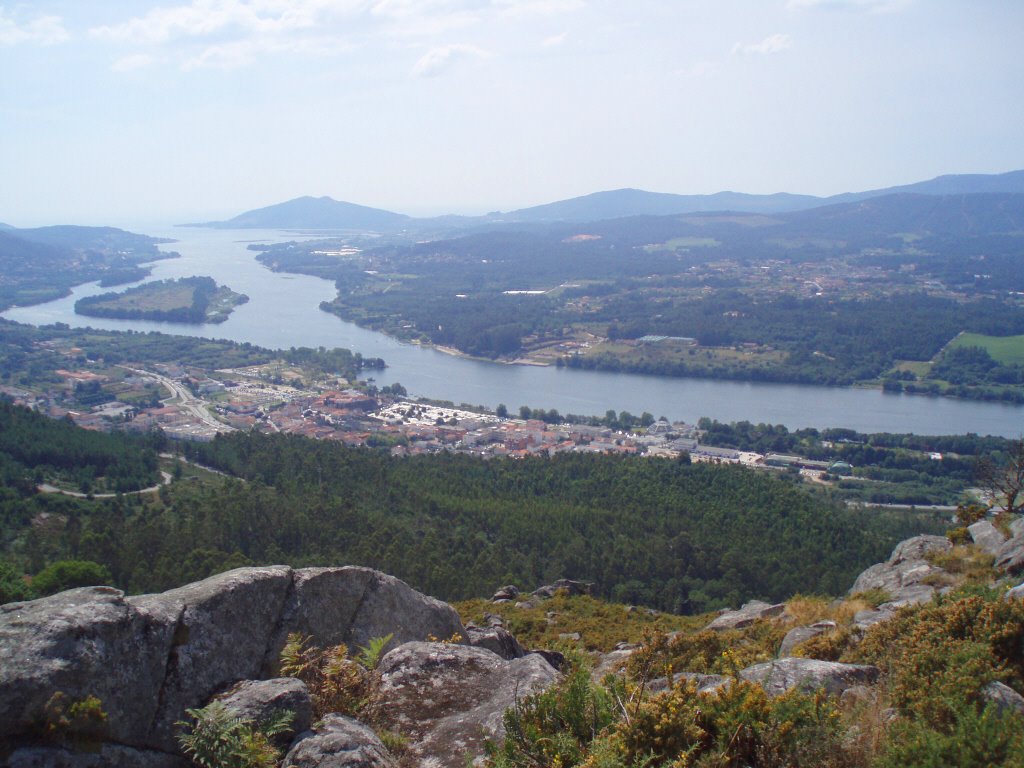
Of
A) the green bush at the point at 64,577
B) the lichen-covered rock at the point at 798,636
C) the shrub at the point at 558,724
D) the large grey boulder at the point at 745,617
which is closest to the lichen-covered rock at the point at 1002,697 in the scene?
the shrub at the point at 558,724

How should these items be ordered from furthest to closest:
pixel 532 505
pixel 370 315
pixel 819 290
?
1. pixel 819 290
2. pixel 370 315
3. pixel 532 505

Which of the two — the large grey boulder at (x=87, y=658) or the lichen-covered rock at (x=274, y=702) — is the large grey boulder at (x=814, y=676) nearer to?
the lichen-covered rock at (x=274, y=702)

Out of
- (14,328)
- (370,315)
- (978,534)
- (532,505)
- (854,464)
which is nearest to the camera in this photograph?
(978,534)

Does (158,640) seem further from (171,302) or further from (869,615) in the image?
(171,302)

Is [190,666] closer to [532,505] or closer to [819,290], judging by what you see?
[532,505]

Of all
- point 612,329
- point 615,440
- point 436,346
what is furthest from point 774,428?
point 436,346

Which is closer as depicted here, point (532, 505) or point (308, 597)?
point (308, 597)
